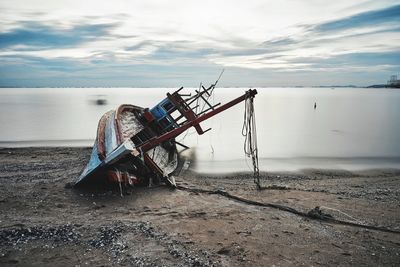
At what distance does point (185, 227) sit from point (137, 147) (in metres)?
4.58

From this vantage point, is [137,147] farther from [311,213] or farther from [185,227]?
[311,213]

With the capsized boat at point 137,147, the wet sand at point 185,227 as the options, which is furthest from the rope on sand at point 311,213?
the capsized boat at point 137,147

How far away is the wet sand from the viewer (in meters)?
6.99

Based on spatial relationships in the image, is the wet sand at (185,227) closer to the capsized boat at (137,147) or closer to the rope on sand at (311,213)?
the rope on sand at (311,213)

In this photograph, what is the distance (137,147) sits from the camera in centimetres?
1199

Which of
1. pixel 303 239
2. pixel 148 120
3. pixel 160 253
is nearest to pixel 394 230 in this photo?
pixel 303 239

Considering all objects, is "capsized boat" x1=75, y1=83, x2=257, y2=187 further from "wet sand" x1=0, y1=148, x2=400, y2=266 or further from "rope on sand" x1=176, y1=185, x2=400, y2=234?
"rope on sand" x1=176, y1=185, x2=400, y2=234

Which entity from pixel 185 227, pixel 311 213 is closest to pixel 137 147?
pixel 185 227

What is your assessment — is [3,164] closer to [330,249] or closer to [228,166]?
[228,166]

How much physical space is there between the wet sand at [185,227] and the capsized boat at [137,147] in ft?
1.97

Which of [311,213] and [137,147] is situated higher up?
[137,147]

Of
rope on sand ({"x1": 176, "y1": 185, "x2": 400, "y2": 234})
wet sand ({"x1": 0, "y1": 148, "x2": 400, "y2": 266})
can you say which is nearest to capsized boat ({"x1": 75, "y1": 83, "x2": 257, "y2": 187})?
wet sand ({"x1": 0, "y1": 148, "x2": 400, "y2": 266})

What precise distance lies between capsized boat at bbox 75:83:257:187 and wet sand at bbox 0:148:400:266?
600mm

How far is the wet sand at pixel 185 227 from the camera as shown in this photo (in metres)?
6.99
